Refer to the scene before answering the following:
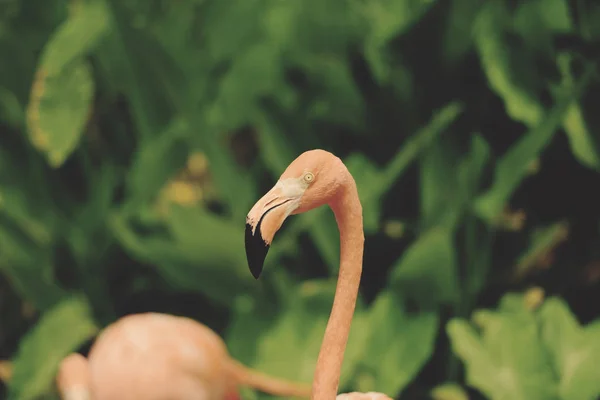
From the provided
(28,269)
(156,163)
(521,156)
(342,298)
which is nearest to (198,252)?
(156,163)

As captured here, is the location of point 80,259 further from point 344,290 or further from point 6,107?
point 344,290

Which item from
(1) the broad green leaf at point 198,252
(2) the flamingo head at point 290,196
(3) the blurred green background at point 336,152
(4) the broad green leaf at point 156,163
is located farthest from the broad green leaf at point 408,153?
(2) the flamingo head at point 290,196

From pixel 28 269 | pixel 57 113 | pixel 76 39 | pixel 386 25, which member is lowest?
pixel 28 269

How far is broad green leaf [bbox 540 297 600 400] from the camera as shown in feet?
3.31

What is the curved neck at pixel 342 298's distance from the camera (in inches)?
24.3

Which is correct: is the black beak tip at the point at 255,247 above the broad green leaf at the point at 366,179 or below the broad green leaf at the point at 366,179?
below

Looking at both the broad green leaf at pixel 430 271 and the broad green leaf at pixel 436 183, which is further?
the broad green leaf at pixel 436 183

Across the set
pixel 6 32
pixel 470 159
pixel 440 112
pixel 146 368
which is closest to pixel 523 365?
pixel 470 159

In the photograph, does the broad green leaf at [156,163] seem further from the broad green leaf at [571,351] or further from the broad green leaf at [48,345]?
the broad green leaf at [571,351]

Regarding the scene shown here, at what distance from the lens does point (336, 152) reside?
1396 mm

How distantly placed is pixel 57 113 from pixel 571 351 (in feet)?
2.89

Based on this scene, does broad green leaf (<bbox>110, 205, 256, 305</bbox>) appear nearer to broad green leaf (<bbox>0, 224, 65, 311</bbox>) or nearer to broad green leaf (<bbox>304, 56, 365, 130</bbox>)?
broad green leaf (<bbox>0, 224, 65, 311</bbox>)

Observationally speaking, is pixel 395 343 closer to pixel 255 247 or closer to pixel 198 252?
pixel 198 252

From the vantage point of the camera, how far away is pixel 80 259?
1.37 metres
